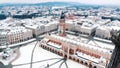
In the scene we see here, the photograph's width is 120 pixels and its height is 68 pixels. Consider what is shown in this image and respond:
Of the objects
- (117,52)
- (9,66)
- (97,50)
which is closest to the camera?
(117,52)

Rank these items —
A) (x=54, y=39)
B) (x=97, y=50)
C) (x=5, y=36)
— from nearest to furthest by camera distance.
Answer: (x=97, y=50)
(x=54, y=39)
(x=5, y=36)

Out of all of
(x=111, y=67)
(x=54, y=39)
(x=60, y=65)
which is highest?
(x=111, y=67)

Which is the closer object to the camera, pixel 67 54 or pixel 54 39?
pixel 67 54

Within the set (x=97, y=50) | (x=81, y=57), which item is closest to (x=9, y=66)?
(x=81, y=57)

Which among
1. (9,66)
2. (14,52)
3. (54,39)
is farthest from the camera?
(54,39)

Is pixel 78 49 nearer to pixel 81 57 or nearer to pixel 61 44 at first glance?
pixel 81 57

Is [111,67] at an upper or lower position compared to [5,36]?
upper

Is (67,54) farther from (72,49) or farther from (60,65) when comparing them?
(60,65)

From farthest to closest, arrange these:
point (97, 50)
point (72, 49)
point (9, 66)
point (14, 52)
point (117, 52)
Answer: point (14, 52)
point (72, 49)
point (97, 50)
point (9, 66)
point (117, 52)

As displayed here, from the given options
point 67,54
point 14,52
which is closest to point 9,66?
point 14,52
